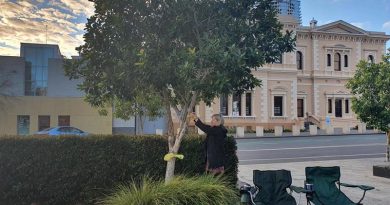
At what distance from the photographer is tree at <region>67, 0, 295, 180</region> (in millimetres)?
5734

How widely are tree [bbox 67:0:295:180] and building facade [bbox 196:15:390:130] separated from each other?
119 feet

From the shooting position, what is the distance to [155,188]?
5938 mm

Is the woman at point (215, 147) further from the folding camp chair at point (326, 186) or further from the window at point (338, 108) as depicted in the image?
the window at point (338, 108)

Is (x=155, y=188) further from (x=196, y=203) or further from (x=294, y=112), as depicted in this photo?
(x=294, y=112)

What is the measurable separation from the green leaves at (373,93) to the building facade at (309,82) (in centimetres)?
3054

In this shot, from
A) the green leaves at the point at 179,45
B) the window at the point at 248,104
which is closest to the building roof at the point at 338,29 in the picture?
the window at the point at 248,104

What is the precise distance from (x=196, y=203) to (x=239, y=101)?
39.5m

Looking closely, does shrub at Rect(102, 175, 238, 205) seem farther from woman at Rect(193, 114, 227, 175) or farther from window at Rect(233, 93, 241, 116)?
window at Rect(233, 93, 241, 116)

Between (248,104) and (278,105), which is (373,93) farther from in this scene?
(278,105)

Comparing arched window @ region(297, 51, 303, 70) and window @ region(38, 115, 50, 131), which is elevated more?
arched window @ region(297, 51, 303, 70)

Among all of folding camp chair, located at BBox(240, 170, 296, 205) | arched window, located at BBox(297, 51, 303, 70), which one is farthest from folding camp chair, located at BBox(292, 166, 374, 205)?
arched window, located at BBox(297, 51, 303, 70)

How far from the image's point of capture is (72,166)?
7.70 m

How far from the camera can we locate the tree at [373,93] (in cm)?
1184

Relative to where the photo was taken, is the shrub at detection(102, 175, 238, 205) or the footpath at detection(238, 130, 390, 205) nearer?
the shrub at detection(102, 175, 238, 205)
